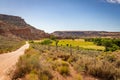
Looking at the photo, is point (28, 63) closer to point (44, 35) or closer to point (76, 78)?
point (76, 78)

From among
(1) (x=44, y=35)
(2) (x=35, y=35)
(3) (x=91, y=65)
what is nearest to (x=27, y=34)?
(2) (x=35, y=35)

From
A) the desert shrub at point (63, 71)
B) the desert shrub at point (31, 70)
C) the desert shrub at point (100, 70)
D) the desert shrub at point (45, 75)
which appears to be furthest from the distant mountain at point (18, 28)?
the desert shrub at point (45, 75)

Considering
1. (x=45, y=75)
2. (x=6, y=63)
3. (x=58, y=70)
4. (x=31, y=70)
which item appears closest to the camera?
(x=45, y=75)

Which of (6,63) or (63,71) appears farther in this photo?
(6,63)

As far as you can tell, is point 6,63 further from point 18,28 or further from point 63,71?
point 18,28

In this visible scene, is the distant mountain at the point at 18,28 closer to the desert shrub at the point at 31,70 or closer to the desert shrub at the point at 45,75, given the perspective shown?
the desert shrub at the point at 31,70

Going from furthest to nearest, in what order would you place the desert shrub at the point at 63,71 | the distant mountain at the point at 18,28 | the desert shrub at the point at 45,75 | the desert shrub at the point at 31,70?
the distant mountain at the point at 18,28 < the desert shrub at the point at 63,71 < the desert shrub at the point at 31,70 < the desert shrub at the point at 45,75

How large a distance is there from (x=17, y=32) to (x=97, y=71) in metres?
126

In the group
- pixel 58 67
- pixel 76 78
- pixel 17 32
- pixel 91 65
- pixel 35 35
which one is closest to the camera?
pixel 76 78

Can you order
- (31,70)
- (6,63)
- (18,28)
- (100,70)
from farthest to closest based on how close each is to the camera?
(18,28) → (6,63) → (100,70) → (31,70)

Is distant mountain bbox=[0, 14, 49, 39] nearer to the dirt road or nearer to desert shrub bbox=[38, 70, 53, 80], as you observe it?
the dirt road

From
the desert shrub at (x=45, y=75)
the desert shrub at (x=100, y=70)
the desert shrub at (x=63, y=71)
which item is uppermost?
the desert shrub at (x=45, y=75)

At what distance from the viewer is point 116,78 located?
1606cm

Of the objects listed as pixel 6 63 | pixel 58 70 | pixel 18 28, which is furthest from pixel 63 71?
pixel 18 28
